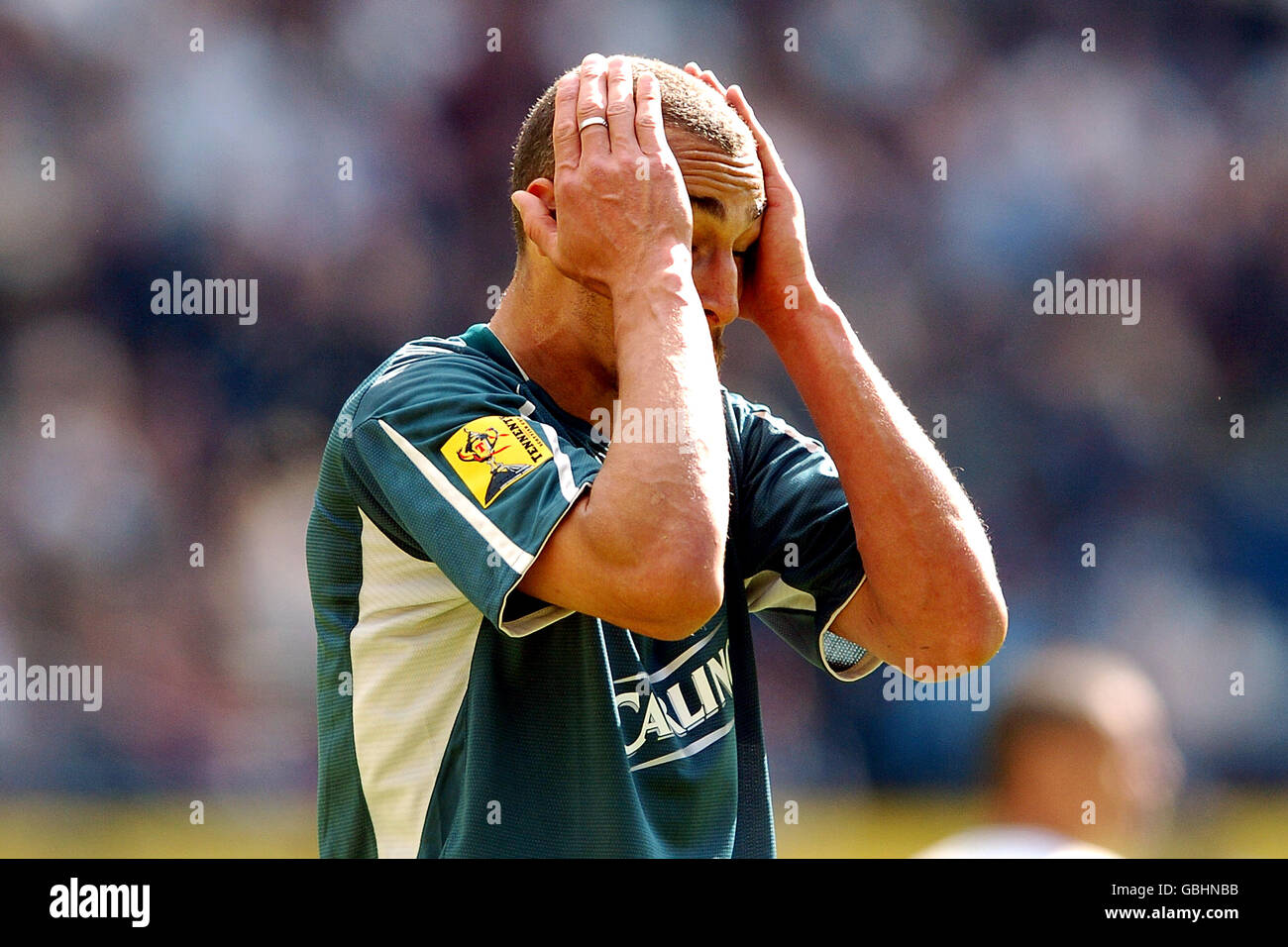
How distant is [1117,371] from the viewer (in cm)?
764

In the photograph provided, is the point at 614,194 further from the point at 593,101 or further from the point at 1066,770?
the point at 1066,770

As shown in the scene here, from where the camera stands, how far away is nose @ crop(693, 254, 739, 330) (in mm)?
2357

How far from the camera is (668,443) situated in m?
2.01

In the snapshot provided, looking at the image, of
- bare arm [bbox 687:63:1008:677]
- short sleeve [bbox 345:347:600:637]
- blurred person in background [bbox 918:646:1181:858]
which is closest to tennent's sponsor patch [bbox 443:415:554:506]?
short sleeve [bbox 345:347:600:637]

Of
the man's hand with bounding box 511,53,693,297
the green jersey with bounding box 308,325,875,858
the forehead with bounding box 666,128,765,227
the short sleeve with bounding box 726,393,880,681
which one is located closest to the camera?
the green jersey with bounding box 308,325,875,858

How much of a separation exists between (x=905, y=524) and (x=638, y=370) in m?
0.59

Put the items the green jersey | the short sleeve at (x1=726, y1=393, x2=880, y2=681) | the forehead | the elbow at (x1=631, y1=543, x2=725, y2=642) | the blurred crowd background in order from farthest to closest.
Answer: the blurred crowd background → the short sleeve at (x1=726, y1=393, x2=880, y2=681) → the forehead → the green jersey → the elbow at (x1=631, y1=543, x2=725, y2=642)

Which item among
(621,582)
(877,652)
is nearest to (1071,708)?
(877,652)

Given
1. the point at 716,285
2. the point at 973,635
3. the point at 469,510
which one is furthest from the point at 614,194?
the point at 973,635

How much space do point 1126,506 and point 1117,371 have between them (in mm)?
779

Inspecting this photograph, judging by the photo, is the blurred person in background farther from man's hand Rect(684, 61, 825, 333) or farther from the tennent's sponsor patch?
the tennent's sponsor patch

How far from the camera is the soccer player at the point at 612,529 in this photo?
6.66ft

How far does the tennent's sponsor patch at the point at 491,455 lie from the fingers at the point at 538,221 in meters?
0.34

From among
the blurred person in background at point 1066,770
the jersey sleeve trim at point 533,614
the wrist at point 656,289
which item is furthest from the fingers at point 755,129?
the blurred person in background at point 1066,770
